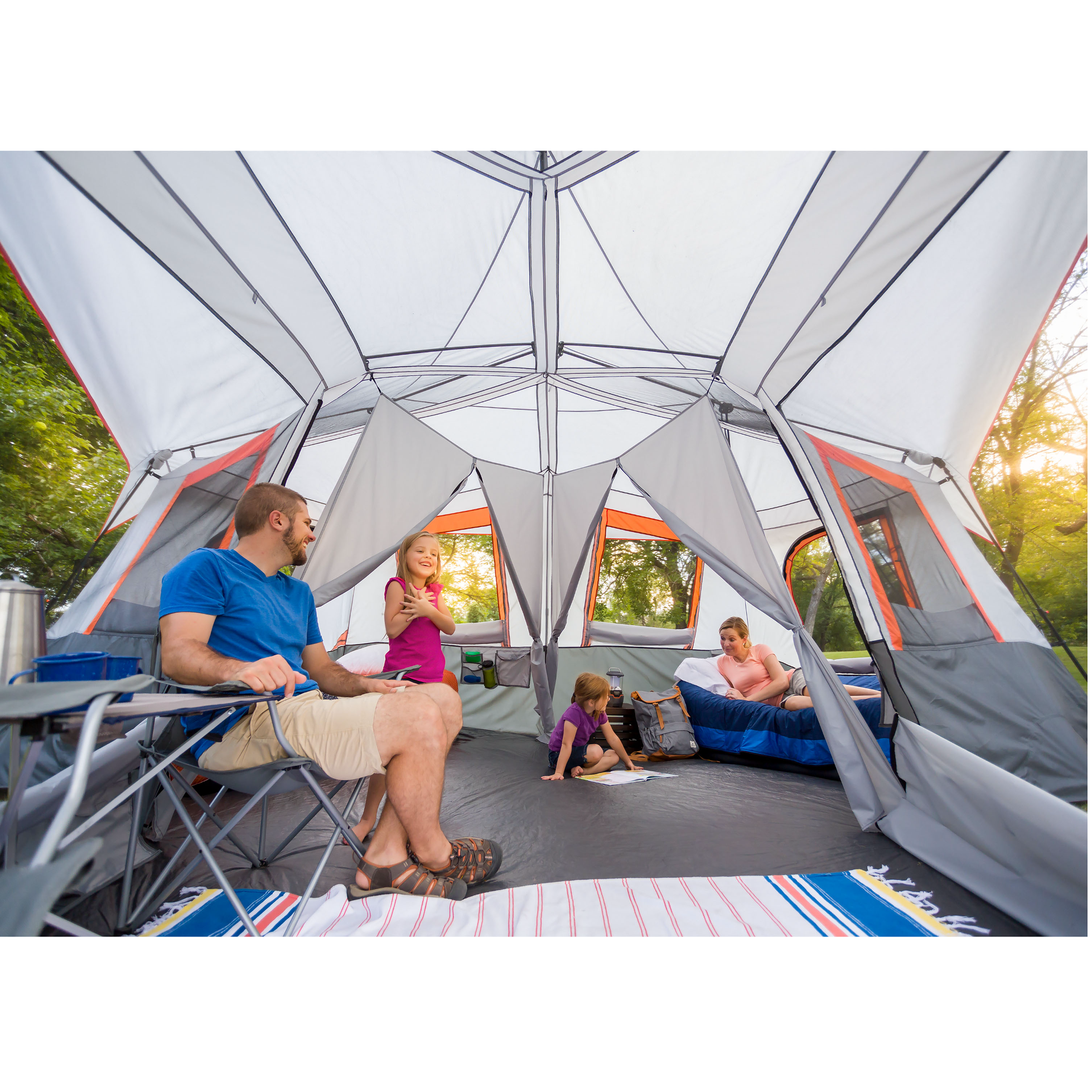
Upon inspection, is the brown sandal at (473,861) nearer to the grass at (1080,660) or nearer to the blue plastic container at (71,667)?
the blue plastic container at (71,667)

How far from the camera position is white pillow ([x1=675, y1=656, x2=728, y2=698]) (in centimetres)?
415

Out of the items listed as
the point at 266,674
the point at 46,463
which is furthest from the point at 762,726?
the point at 46,463

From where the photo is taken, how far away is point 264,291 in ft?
7.48

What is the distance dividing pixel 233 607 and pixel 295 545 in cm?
28

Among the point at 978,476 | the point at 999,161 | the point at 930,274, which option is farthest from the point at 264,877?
the point at 999,161

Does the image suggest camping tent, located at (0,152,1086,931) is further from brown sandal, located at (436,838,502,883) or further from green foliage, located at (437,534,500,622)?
green foliage, located at (437,534,500,622)

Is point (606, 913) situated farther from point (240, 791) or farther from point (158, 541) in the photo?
point (158, 541)

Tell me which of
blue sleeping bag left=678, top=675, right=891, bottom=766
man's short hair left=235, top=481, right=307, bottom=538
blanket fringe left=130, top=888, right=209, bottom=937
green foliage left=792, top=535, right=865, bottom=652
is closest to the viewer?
blanket fringe left=130, top=888, right=209, bottom=937

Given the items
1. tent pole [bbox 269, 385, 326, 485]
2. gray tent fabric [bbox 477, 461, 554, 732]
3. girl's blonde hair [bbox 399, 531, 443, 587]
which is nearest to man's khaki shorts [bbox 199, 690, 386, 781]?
girl's blonde hair [bbox 399, 531, 443, 587]

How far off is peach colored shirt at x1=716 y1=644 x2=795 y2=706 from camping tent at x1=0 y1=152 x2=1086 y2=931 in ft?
5.07

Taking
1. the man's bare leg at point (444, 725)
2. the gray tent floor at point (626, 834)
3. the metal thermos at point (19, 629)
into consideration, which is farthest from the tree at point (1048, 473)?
the metal thermos at point (19, 629)

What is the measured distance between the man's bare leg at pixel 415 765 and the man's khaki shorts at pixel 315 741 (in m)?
0.04
